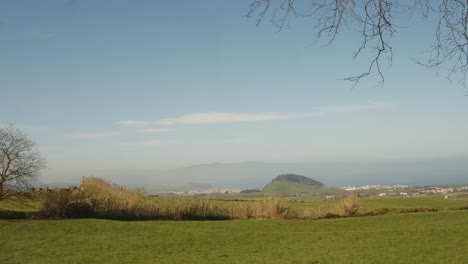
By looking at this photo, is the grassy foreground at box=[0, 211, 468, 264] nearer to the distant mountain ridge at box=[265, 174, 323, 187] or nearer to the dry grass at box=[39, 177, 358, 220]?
the dry grass at box=[39, 177, 358, 220]

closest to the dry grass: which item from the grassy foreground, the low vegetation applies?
the low vegetation

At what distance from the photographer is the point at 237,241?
40.1ft

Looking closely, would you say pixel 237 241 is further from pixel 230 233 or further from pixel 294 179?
pixel 294 179

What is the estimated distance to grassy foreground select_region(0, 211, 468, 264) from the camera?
975cm

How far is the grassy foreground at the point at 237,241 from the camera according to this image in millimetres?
9750

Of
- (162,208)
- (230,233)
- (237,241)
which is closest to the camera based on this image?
(237,241)

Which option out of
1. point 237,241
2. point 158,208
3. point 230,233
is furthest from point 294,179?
point 237,241

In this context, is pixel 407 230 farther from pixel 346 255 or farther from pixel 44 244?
pixel 44 244

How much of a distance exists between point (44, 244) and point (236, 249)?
470 centimetres

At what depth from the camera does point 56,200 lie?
15.5m

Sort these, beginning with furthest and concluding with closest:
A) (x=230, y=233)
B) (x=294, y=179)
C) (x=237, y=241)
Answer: (x=294, y=179), (x=230, y=233), (x=237, y=241)

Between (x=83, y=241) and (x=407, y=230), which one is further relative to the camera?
(x=407, y=230)

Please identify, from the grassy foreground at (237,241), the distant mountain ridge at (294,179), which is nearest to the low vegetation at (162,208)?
the grassy foreground at (237,241)

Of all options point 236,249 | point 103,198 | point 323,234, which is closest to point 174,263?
point 236,249
